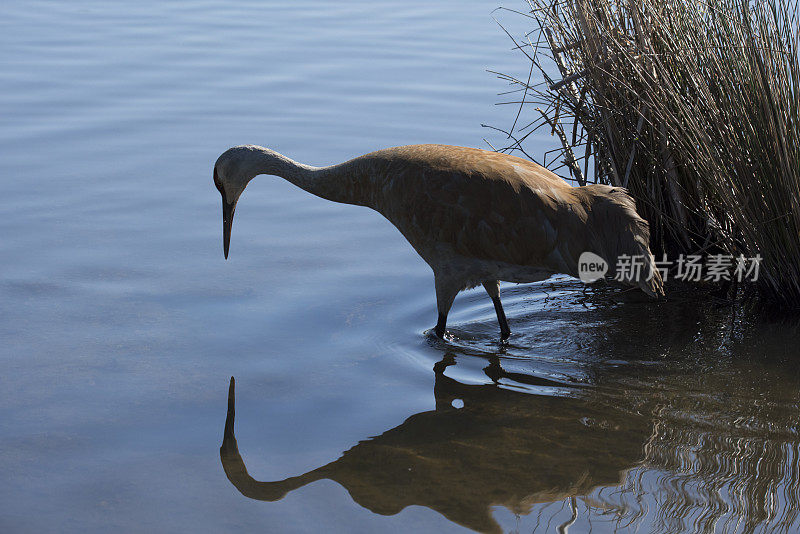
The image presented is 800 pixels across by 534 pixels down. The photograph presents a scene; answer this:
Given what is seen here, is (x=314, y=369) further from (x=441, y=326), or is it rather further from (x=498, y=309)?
(x=498, y=309)

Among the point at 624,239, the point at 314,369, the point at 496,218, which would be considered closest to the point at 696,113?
the point at 624,239

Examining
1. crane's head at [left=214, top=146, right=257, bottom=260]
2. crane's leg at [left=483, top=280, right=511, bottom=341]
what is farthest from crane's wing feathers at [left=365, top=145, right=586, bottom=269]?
crane's head at [left=214, top=146, right=257, bottom=260]

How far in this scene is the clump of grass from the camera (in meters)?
5.04

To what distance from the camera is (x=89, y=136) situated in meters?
8.43

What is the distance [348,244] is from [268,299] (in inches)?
41.4

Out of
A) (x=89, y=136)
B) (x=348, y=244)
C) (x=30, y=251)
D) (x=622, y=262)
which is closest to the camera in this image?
(x=622, y=262)

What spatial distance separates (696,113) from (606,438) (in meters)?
1.94

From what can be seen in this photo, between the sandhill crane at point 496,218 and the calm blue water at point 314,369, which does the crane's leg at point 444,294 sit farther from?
the calm blue water at point 314,369

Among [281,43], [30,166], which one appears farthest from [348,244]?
[281,43]

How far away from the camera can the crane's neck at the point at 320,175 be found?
226 inches

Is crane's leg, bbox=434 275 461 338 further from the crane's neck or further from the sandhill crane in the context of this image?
the crane's neck

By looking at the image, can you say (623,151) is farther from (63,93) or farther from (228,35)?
(228,35)

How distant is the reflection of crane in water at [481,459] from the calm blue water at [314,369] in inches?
0.5

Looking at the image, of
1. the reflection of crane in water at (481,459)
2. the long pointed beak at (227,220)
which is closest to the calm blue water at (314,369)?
the reflection of crane in water at (481,459)
